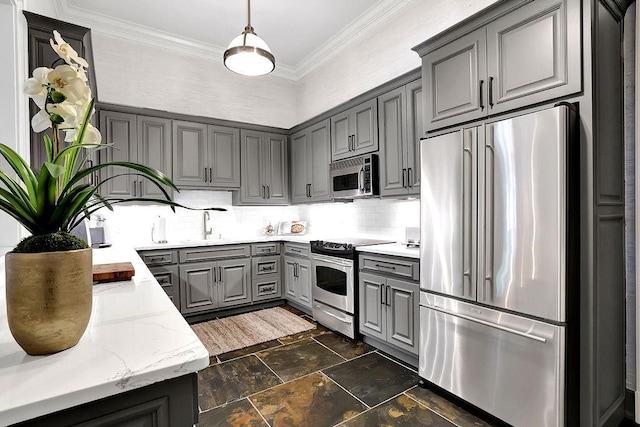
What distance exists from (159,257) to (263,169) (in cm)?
177

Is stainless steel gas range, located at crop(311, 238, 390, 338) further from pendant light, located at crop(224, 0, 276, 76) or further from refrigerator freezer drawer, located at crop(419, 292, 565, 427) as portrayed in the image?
pendant light, located at crop(224, 0, 276, 76)

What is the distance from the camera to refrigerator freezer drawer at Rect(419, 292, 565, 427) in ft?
5.65

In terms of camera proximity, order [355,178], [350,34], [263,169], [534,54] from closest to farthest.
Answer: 1. [534,54]
2. [355,178]
3. [350,34]
4. [263,169]

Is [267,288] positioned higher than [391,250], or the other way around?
[391,250]

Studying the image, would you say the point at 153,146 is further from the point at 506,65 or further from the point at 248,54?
the point at 506,65

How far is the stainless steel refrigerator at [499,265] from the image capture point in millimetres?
1704

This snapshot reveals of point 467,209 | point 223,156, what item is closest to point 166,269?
point 223,156

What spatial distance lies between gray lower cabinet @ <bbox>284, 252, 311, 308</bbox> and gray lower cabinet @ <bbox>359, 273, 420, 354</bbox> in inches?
40.0

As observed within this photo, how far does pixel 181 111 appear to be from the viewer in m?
4.40

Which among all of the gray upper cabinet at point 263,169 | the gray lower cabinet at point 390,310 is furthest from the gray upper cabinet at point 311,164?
the gray lower cabinet at point 390,310

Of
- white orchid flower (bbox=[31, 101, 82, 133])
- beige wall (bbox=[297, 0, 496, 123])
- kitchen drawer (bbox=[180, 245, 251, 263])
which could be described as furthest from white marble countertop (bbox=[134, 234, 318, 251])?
white orchid flower (bbox=[31, 101, 82, 133])

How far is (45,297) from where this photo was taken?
72 centimetres

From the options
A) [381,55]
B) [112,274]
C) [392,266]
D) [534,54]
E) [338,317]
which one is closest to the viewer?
[112,274]

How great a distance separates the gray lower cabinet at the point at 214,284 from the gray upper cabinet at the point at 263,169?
3.04 feet
